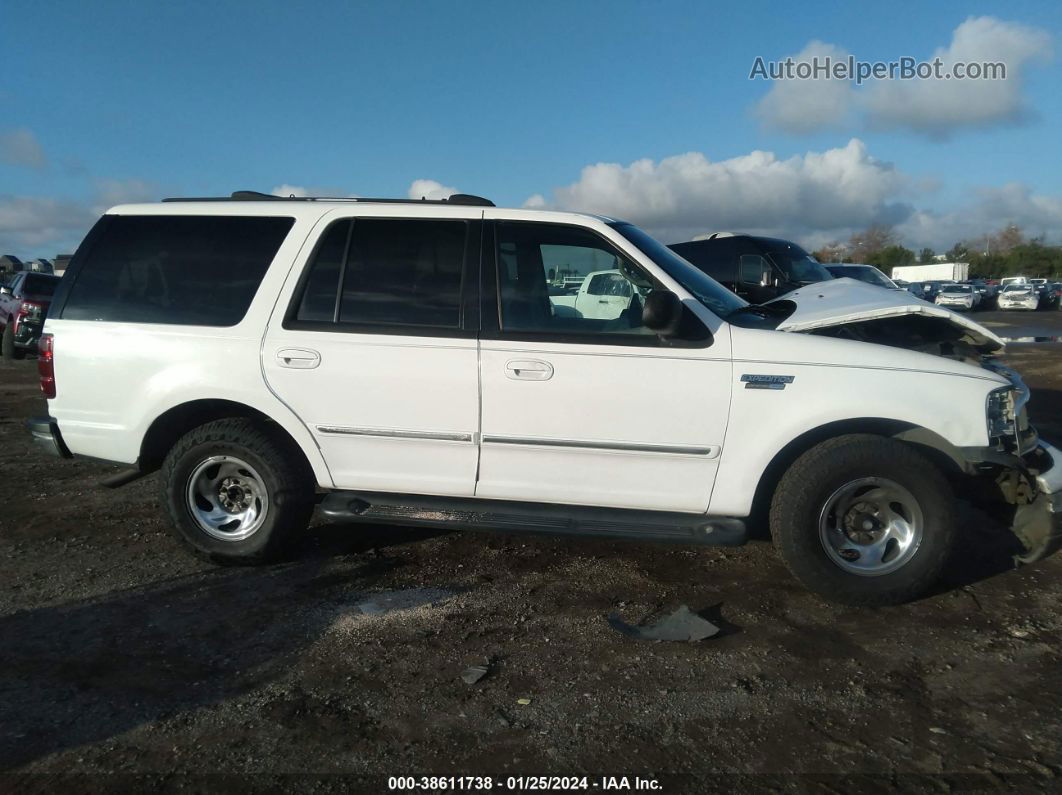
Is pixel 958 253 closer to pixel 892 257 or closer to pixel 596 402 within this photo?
pixel 892 257

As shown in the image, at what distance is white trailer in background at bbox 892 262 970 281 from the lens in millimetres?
68000

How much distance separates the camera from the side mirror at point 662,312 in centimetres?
387

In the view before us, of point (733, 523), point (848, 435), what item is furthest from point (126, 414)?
point (848, 435)

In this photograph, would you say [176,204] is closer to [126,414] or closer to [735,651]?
[126,414]

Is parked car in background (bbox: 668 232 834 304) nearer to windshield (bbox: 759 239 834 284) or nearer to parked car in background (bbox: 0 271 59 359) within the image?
windshield (bbox: 759 239 834 284)

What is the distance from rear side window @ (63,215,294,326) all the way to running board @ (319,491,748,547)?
1.32 meters

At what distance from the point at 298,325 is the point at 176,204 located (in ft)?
3.99

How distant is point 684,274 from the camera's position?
4492mm

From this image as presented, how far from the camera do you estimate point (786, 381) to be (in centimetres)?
395

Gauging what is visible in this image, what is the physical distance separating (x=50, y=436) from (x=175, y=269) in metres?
1.29

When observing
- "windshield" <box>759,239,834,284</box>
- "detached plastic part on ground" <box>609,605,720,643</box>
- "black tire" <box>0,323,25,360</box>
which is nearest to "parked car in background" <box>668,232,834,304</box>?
"windshield" <box>759,239,834,284</box>

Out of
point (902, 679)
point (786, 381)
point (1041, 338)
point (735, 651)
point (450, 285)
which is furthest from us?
point (1041, 338)

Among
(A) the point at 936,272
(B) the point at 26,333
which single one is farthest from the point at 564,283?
(A) the point at 936,272

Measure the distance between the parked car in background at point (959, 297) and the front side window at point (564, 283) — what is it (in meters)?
35.7
